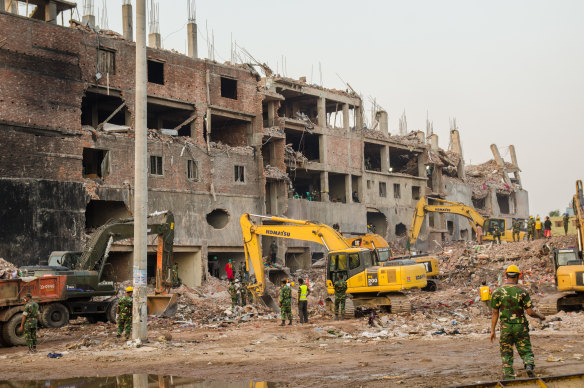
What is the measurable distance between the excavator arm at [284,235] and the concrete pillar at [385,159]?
26946 mm

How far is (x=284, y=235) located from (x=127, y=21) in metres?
Answer: 16.5

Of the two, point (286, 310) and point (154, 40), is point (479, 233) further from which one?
point (286, 310)

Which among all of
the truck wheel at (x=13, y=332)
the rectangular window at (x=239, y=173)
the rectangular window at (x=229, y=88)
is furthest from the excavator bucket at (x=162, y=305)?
the rectangular window at (x=229, y=88)

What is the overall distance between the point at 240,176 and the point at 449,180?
26288mm

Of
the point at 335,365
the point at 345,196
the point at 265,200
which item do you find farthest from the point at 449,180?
the point at 335,365

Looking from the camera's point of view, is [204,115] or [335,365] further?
[204,115]

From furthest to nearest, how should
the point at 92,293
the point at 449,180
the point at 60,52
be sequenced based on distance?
the point at 449,180 → the point at 60,52 → the point at 92,293

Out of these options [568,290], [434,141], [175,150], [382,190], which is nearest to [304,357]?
[568,290]

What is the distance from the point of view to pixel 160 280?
2108cm

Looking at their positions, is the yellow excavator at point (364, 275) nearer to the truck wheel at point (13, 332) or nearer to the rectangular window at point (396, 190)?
the truck wheel at point (13, 332)

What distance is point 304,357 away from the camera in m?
13.4

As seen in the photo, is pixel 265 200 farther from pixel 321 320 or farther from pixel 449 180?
pixel 449 180

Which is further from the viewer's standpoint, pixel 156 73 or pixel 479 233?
pixel 479 233

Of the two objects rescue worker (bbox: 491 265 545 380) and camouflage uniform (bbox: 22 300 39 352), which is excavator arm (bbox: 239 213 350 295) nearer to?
camouflage uniform (bbox: 22 300 39 352)
